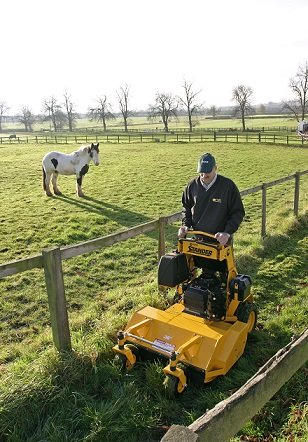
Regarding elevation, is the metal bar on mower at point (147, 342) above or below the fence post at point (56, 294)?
below

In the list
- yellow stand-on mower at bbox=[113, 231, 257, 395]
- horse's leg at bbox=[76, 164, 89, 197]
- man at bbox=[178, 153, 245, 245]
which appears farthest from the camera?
horse's leg at bbox=[76, 164, 89, 197]

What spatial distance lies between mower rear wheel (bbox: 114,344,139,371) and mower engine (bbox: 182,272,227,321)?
2.31ft

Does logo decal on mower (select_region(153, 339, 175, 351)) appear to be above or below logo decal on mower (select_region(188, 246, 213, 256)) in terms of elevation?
below

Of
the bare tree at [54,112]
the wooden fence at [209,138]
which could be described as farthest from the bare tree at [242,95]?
the bare tree at [54,112]

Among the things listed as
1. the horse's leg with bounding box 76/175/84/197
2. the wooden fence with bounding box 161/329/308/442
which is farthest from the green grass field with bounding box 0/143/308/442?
the horse's leg with bounding box 76/175/84/197

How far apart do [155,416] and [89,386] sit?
28.4 inches

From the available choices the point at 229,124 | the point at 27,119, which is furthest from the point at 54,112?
the point at 229,124

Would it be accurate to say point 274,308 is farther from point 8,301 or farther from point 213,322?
point 8,301

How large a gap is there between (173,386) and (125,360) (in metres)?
0.60

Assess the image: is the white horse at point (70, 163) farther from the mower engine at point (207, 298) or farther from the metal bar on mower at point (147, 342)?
the metal bar on mower at point (147, 342)

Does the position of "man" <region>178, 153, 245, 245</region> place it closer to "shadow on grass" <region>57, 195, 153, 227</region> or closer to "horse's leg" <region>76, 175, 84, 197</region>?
"shadow on grass" <region>57, 195, 153, 227</region>

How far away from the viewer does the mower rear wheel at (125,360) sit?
3.85 m

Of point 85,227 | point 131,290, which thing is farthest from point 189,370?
point 85,227

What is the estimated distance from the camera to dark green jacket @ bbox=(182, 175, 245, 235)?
13.8 feet
